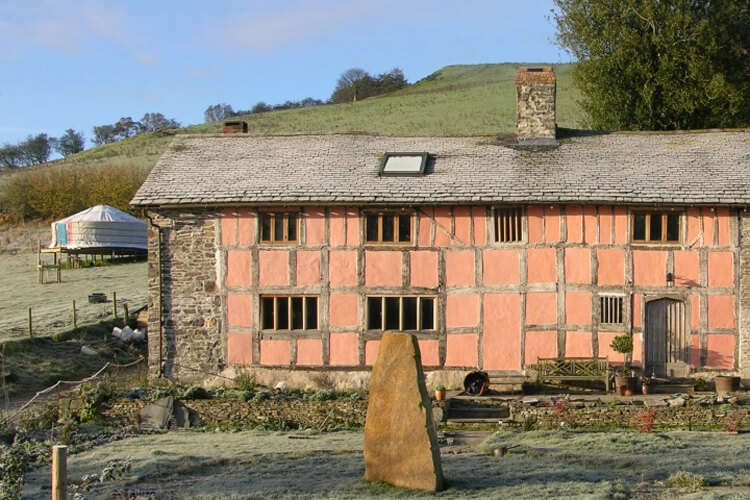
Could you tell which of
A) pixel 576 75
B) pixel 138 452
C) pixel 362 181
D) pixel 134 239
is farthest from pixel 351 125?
pixel 138 452

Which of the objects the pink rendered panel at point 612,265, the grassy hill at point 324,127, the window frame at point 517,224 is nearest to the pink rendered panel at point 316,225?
the window frame at point 517,224

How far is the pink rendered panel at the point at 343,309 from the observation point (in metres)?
26.2

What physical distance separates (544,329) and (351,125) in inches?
2260

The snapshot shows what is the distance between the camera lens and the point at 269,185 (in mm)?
26578

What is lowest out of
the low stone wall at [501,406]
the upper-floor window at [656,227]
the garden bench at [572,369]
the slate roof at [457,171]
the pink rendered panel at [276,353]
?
the low stone wall at [501,406]

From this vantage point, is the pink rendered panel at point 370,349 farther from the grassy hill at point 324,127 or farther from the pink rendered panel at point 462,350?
the grassy hill at point 324,127

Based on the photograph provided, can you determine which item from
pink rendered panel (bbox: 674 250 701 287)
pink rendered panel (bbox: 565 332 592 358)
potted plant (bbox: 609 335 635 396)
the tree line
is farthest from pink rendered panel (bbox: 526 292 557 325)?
the tree line

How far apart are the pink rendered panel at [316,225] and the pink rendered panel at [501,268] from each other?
4410 millimetres

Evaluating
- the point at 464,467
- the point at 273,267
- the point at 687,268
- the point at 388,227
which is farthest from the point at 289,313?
the point at 464,467

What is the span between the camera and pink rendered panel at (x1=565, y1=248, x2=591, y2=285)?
84.2ft

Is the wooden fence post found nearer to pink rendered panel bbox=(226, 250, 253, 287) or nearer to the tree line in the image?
pink rendered panel bbox=(226, 250, 253, 287)

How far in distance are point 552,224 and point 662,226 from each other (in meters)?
2.85

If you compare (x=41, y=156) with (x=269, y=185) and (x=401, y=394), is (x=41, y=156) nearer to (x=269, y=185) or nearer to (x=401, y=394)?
(x=269, y=185)

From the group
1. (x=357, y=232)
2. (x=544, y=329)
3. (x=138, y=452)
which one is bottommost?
(x=138, y=452)
